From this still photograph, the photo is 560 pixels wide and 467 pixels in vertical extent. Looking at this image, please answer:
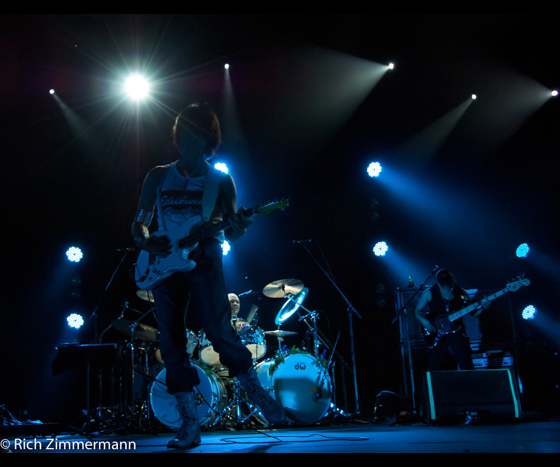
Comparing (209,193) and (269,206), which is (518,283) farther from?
(209,193)

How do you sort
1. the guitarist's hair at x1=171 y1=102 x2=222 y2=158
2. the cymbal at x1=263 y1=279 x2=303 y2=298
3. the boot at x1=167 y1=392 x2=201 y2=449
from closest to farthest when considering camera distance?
the boot at x1=167 y1=392 x2=201 y2=449, the guitarist's hair at x1=171 y1=102 x2=222 y2=158, the cymbal at x1=263 y1=279 x2=303 y2=298

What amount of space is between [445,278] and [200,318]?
4.11m

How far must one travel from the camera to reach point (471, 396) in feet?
14.7

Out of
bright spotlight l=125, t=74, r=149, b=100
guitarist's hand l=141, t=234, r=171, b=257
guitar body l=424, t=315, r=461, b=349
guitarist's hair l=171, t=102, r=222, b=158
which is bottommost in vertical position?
guitar body l=424, t=315, r=461, b=349

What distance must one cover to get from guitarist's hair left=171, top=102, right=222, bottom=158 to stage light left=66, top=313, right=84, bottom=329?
5.03m

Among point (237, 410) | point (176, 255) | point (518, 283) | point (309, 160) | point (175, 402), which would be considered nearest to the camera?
point (176, 255)

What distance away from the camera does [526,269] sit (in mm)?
7773

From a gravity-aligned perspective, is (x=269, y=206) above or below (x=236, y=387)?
above

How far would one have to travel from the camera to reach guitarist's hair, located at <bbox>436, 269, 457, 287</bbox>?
6062 millimetres

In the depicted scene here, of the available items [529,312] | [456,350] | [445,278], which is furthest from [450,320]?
[529,312]

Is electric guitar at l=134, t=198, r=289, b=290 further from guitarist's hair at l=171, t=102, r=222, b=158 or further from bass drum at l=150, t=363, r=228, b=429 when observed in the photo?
bass drum at l=150, t=363, r=228, b=429

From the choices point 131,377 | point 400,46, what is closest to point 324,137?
point 400,46

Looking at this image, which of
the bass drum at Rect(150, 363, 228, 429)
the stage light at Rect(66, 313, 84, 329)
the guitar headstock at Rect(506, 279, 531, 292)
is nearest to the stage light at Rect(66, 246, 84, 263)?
the stage light at Rect(66, 313, 84, 329)
